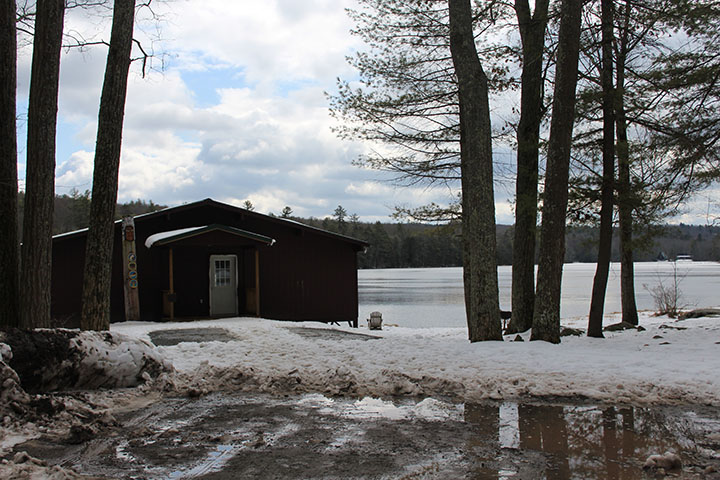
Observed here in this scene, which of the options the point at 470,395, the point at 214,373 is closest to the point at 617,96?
the point at 470,395

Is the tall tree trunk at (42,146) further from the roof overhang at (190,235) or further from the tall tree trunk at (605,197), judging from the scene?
the tall tree trunk at (605,197)

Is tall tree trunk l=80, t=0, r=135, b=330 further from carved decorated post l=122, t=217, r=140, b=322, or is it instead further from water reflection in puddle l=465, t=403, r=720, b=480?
carved decorated post l=122, t=217, r=140, b=322

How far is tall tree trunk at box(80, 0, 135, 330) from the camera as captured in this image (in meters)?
8.12

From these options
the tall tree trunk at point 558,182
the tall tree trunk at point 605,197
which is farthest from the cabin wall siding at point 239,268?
the tall tree trunk at point 558,182

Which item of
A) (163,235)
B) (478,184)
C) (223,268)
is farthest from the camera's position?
(223,268)

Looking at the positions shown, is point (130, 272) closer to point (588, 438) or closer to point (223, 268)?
point (223, 268)

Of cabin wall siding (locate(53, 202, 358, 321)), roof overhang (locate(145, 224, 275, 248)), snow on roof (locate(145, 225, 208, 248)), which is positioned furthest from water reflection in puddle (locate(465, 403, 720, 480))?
cabin wall siding (locate(53, 202, 358, 321))

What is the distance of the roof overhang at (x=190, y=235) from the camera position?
49.3 feet

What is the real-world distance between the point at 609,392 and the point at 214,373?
4350mm

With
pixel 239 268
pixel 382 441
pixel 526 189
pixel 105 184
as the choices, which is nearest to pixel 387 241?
pixel 239 268

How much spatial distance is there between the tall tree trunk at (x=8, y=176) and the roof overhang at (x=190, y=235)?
7.16 metres

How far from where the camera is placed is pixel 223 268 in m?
17.2

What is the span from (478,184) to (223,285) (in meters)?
9.70

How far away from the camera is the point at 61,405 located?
5.00m
